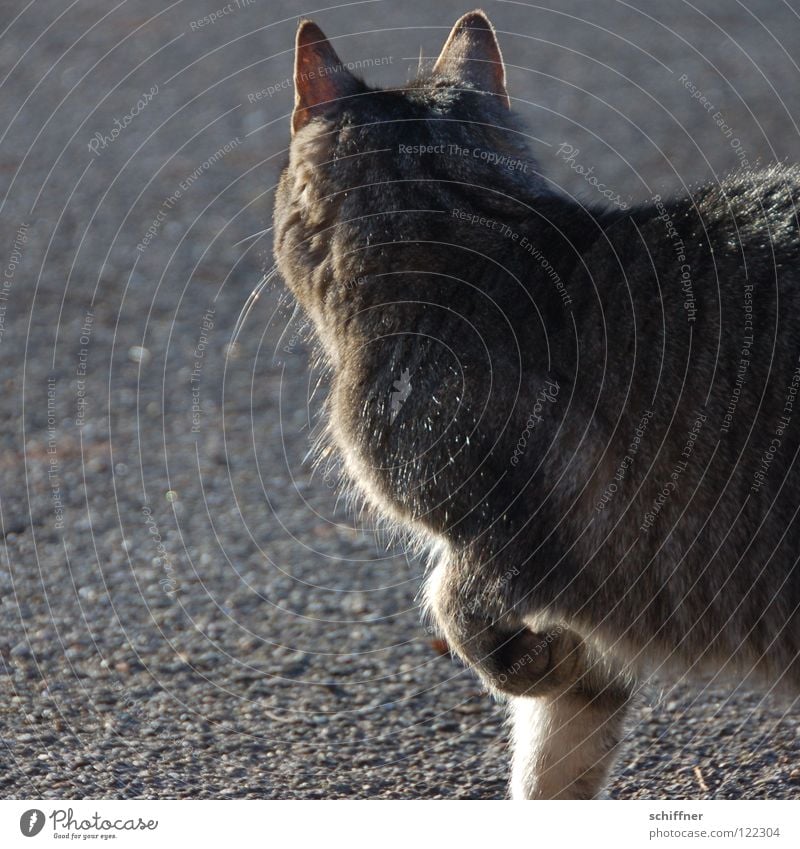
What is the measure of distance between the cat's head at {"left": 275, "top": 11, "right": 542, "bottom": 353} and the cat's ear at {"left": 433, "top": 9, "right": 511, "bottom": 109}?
0.02 meters

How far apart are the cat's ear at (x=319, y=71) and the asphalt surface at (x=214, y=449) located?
0.63 metres

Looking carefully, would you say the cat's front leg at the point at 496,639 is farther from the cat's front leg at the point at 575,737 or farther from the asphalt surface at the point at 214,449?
the asphalt surface at the point at 214,449

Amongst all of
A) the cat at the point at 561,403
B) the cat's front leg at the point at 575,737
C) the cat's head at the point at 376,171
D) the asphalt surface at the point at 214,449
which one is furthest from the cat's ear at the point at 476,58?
the cat's front leg at the point at 575,737

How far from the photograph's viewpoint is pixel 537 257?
2680 mm

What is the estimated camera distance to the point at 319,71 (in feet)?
9.86

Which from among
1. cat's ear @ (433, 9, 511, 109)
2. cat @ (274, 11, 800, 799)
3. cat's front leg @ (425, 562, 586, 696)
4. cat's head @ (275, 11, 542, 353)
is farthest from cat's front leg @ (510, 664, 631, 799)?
cat's ear @ (433, 9, 511, 109)

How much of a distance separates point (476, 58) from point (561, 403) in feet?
3.85

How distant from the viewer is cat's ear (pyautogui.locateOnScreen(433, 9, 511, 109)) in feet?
10.5

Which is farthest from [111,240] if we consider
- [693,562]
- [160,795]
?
[693,562]

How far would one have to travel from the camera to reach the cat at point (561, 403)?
2461mm

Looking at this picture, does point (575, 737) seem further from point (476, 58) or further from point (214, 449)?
point (214, 449)

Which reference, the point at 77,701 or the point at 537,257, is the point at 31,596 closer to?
the point at 77,701

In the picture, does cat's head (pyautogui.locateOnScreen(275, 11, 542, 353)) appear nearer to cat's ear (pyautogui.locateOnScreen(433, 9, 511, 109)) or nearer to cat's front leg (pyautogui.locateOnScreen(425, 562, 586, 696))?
cat's ear (pyautogui.locateOnScreen(433, 9, 511, 109))
